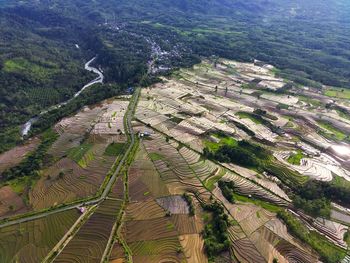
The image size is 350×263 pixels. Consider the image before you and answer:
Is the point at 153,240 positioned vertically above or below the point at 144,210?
above

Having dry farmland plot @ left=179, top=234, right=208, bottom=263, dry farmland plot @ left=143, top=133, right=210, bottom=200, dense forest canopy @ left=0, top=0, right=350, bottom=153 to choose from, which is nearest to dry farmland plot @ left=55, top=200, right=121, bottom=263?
dry farmland plot @ left=143, top=133, right=210, bottom=200

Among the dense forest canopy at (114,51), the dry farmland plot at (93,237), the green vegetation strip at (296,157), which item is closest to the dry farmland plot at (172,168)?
the dry farmland plot at (93,237)

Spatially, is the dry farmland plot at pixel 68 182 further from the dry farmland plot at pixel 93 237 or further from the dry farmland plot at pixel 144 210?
the dry farmland plot at pixel 144 210

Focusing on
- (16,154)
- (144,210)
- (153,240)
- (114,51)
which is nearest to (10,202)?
(16,154)

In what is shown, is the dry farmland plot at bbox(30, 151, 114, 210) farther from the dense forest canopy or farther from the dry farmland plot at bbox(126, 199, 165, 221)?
the dense forest canopy

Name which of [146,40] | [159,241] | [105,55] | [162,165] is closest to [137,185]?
[162,165]

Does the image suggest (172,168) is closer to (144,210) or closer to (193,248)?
(144,210)
